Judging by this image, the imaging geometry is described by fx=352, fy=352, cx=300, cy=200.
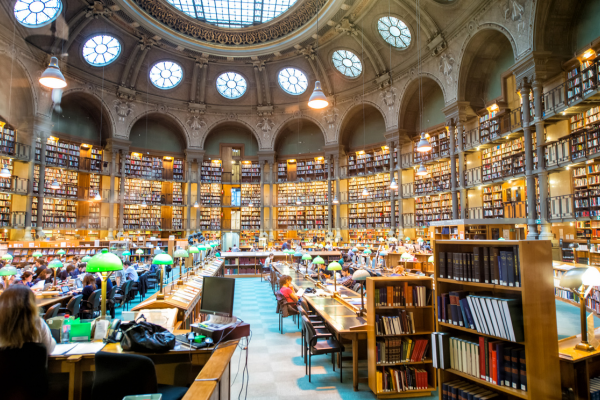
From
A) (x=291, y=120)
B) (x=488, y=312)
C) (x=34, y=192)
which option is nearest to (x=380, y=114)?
(x=291, y=120)

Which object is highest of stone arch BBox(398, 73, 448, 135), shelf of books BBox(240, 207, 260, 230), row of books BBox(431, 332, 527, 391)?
stone arch BBox(398, 73, 448, 135)

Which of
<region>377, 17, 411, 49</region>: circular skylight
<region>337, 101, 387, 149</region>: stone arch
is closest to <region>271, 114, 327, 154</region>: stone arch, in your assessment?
<region>337, 101, 387, 149</region>: stone arch

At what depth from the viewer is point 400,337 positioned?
13.6 feet

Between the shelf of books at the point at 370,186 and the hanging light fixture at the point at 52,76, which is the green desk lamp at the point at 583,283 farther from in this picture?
the shelf of books at the point at 370,186

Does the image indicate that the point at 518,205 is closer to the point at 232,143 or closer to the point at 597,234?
the point at 597,234

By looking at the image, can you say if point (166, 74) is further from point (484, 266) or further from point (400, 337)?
point (484, 266)

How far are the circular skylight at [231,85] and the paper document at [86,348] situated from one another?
68.3 feet

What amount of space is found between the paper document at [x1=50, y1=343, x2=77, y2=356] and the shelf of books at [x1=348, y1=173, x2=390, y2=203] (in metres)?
16.8

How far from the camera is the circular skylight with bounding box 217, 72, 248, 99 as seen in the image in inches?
861

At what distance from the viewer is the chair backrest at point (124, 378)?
6.92 ft

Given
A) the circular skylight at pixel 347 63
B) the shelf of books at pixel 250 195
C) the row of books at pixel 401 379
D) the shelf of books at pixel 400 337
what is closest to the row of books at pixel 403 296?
the shelf of books at pixel 400 337

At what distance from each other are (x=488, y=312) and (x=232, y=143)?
22.0 metres

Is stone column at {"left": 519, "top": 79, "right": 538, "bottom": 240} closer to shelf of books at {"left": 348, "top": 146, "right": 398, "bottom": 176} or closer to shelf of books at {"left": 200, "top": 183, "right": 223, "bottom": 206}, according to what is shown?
shelf of books at {"left": 348, "top": 146, "right": 398, "bottom": 176}

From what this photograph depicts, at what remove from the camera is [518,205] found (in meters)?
11.7
